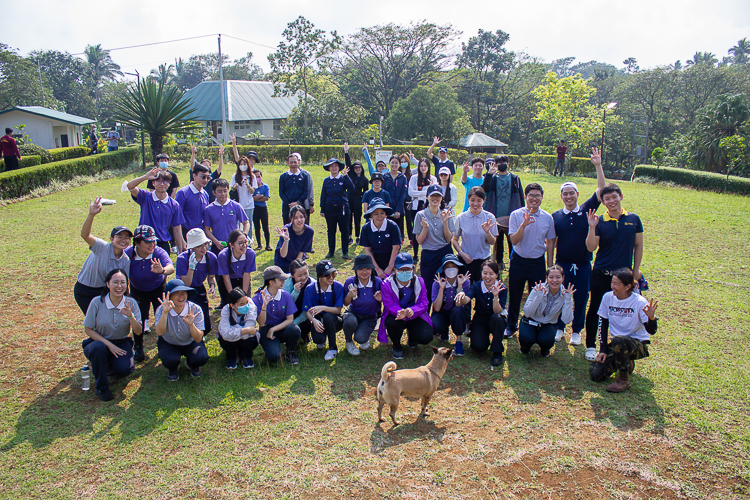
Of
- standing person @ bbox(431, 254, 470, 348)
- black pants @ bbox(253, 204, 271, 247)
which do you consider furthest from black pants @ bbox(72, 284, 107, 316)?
black pants @ bbox(253, 204, 271, 247)

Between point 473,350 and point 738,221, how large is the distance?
36.2 feet

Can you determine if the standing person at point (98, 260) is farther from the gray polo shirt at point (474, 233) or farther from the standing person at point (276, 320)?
the gray polo shirt at point (474, 233)

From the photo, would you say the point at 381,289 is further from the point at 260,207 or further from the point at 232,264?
the point at 260,207

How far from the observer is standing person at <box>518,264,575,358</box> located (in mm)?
5438

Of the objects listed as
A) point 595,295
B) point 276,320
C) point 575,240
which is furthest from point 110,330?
point 595,295

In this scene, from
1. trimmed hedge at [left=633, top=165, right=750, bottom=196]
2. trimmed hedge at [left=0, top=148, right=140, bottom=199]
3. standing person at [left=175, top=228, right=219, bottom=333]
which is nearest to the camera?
standing person at [left=175, top=228, right=219, bottom=333]

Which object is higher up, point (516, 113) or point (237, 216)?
point (516, 113)

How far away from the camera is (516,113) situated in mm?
43031

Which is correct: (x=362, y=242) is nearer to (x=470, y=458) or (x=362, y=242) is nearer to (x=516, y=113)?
→ (x=470, y=458)

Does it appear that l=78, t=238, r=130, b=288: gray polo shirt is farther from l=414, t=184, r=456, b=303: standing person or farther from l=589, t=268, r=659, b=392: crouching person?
l=589, t=268, r=659, b=392: crouching person

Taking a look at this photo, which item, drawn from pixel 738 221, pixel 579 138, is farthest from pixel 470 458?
pixel 579 138

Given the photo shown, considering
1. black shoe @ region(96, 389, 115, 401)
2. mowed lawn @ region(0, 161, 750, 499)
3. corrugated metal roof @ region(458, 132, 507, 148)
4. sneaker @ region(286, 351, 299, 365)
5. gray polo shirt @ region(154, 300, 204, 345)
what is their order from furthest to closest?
corrugated metal roof @ region(458, 132, 507, 148)
sneaker @ region(286, 351, 299, 365)
gray polo shirt @ region(154, 300, 204, 345)
black shoe @ region(96, 389, 115, 401)
mowed lawn @ region(0, 161, 750, 499)

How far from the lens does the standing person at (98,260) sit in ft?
16.9

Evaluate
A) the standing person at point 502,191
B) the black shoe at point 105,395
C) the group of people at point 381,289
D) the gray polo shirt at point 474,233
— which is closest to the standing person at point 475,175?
the standing person at point 502,191
